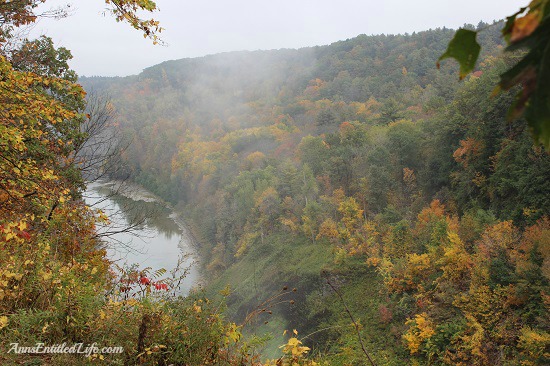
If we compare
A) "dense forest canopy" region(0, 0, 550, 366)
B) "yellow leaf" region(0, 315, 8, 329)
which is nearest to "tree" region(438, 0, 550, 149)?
"dense forest canopy" region(0, 0, 550, 366)

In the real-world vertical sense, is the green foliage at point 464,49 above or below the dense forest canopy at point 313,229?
above

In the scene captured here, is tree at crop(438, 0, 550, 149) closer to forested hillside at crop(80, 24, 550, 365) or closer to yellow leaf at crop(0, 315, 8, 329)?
forested hillside at crop(80, 24, 550, 365)

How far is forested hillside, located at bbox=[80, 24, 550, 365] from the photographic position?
1298 centimetres

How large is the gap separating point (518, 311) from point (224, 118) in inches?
3137

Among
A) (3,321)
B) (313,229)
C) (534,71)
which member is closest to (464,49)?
(534,71)

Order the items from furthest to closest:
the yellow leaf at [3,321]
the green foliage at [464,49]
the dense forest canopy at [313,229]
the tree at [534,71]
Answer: the dense forest canopy at [313,229] < the yellow leaf at [3,321] < the green foliage at [464,49] < the tree at [534,71]

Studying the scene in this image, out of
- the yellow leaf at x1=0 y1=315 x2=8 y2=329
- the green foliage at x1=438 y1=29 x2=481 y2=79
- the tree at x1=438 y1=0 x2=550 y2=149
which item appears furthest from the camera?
the yellow leaf at x1=0 y1=315 x2=8 y2=329

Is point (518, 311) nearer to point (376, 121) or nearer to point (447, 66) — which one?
point (376, 121)

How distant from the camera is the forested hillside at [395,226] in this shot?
42.6ft

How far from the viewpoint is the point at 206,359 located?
10.2 feet

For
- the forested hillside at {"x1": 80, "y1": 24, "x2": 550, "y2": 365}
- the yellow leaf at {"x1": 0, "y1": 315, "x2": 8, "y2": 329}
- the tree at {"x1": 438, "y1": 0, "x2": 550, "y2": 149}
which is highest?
the tree at {"x1": 438, "y1": 0, "x2": 550, "y2": 149}

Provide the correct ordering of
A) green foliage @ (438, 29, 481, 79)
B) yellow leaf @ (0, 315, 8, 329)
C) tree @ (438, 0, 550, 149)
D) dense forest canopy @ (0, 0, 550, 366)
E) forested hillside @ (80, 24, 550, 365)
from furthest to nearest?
forested hillside @ (80, 24, 550, 365), dense forest canopy @ (0, 0, 550, 366), yellow leaf @ (0, 315, 8, 329), green foliage @ (438, 29, 481, 79), tree @ (438, 0, 550, 149)

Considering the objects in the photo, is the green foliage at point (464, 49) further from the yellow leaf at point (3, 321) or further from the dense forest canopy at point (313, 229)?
the yellow leaf at point (3, 321)

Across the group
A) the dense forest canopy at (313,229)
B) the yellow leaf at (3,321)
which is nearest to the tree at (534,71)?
the dense forest canopy at (313,229)
